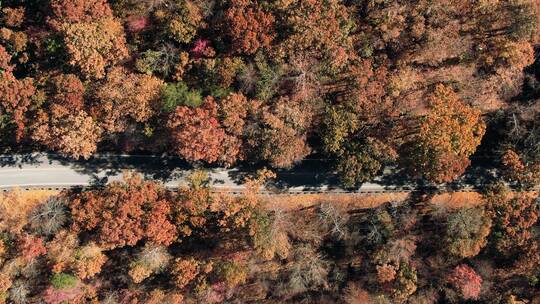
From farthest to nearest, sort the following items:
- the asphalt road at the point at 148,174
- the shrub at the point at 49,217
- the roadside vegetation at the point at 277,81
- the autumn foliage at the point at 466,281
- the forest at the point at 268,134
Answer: the autumn foliage at the point at 466,281, the asphalt road at the point at 148,174, the shrub at the point at 49,217, the forest at the point at 268,134, the roadside vegetation at the point at 277,81

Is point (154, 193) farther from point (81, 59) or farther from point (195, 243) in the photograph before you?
point (81, 59)

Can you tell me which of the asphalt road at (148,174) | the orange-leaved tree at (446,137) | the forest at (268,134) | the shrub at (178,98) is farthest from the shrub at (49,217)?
the orange-leaved tree at (446,137)

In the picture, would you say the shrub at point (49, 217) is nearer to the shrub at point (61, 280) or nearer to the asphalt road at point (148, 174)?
the asphalt road at point (148, 174)

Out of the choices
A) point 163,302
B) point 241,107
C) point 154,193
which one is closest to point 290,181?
point 241,107

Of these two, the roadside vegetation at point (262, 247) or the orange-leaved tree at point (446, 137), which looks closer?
the orange-leaved tree at point (446, 137)

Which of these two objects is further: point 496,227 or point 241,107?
point 496,227

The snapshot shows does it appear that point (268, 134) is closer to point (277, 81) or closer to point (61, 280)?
point (277, 81)

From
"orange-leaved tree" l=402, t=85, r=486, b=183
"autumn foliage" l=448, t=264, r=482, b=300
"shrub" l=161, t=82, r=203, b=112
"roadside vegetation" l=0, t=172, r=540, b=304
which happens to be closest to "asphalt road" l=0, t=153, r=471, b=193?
"roadside vegetation" l=0, t=172, r=540, b=304
